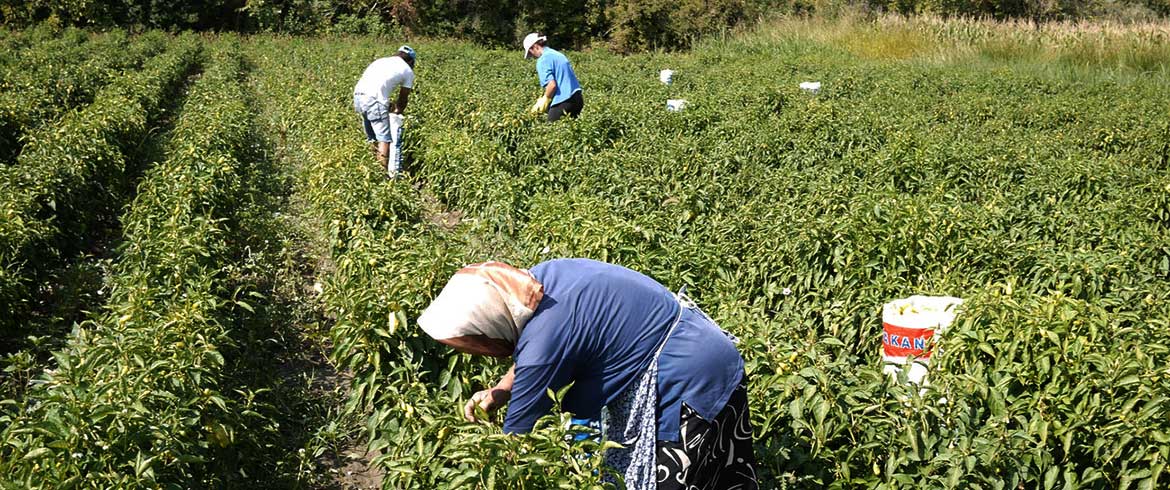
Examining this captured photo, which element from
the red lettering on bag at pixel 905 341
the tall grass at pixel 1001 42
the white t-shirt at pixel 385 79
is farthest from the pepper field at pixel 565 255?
the tall grass at pixel 1001 42

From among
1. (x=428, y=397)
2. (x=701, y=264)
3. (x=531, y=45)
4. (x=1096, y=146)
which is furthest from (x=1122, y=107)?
(x=428, y=397)

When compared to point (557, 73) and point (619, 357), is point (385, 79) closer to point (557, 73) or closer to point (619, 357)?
point (557, 73)

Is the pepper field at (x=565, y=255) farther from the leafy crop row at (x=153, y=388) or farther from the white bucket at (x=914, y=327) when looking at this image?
the white bucket at (x=914, y=327)

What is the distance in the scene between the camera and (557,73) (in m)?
10.0

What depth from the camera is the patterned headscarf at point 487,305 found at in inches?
106

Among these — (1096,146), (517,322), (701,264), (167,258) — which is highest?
(517,322)

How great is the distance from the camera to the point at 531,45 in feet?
33.1

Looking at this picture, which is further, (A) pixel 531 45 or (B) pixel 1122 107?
(B) pixel 1122 107

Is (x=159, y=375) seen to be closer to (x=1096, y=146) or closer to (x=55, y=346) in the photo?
(x=55, y=346)

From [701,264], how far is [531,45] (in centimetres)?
538

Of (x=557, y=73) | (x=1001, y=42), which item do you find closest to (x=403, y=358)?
(x=557, y=73)

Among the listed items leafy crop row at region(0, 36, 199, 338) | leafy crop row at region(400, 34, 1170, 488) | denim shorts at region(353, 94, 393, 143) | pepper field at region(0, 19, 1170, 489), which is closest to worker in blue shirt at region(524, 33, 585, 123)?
pepper field at region(0, 19, 1170, 489)

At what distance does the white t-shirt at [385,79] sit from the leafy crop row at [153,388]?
9.52ft

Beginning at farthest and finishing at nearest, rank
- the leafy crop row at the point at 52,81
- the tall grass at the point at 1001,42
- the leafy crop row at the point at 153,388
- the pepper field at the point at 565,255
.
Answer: the tall grass at the point at 1001,42 → the leafy crop row at the point at 52,81 → the pepper field at the point at 565,255 → the leafy crop row at the point at 153,388
